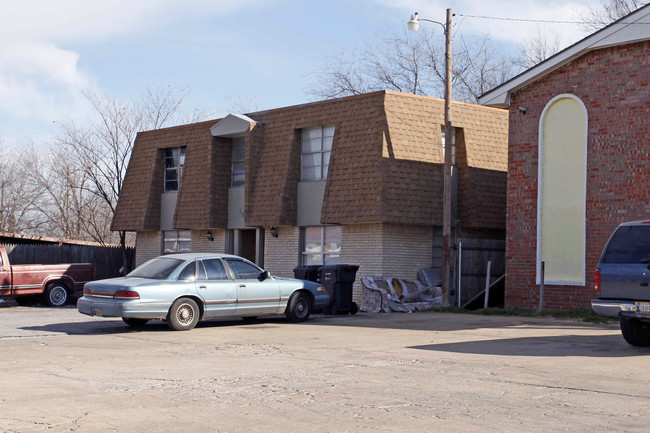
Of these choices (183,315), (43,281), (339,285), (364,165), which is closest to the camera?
(183,315)

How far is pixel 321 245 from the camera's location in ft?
85.0

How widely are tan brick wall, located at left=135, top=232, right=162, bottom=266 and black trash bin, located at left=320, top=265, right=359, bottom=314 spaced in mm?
12578

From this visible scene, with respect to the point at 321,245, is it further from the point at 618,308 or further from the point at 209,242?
the point at 618,308

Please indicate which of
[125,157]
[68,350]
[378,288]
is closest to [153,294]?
[68,350]

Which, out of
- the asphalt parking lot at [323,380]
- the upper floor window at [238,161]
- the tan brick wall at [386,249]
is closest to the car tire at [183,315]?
the asphalt parking lot at [323,380]

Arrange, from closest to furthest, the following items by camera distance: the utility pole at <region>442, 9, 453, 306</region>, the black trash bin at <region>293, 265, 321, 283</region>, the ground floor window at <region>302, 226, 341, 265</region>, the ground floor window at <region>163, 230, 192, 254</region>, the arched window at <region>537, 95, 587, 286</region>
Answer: the arched window at <region>537, 95, 587, 286</region>, the black trash bin at <region>293, 265, 321, 283</region>, the utility pole at <region>442, 9, 453, 306</region>, the ground floor window at <region>302, 226, 341, 265</region>, the ground floor window at <region>163, 230, 192, 254</region>

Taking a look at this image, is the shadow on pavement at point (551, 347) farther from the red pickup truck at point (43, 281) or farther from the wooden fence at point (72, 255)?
the wooden fence at point (72, 255)

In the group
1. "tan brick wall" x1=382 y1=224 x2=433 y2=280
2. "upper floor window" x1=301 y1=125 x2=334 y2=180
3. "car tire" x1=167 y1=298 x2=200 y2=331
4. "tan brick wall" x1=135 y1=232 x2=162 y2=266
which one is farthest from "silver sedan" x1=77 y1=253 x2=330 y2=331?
"tan brick wall" x1=135 y1=232 x2=162 y2=266

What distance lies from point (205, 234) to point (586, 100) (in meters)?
14.5

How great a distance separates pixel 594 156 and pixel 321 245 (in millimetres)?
8898

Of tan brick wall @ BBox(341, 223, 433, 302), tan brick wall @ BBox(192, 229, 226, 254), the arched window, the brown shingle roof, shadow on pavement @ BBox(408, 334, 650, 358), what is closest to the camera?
shadow on pavement @ BBox(408, 334, 650, 358)

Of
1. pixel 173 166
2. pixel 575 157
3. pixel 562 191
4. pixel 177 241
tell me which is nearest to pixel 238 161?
pixel 173 166

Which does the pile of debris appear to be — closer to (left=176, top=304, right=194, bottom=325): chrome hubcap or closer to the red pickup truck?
(left=176, top=304, right=194, bottom=325): chrome hubcap

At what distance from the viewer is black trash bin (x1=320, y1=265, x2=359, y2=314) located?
2056 cm
